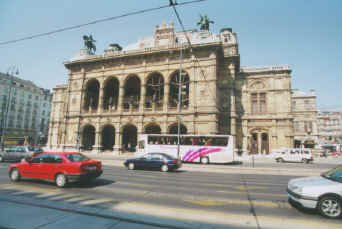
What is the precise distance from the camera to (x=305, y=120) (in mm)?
46594

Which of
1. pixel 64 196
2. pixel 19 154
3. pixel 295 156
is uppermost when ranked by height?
pixel 19 154

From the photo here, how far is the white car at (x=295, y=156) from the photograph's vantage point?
24844 millimetres

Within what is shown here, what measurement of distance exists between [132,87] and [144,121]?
1102 centimetres

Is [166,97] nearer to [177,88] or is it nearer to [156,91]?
[177,88]

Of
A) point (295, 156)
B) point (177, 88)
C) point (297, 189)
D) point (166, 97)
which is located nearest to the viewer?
point (297, 189)

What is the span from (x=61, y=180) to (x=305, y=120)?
175 ft

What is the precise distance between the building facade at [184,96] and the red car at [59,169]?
64.9 ft

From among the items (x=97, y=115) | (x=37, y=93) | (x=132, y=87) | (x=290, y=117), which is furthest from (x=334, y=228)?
(x=37, y=93)

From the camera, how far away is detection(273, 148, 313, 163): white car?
81.5 ft

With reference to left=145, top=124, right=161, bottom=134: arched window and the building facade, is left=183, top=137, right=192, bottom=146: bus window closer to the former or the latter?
the building facade

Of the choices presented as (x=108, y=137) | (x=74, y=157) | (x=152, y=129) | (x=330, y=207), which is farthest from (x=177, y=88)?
(x=330, y=207)

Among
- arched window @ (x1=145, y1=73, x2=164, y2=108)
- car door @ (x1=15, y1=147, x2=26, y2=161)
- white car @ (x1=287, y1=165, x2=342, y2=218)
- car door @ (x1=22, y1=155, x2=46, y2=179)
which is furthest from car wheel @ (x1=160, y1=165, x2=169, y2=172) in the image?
arched window @ (x1=145, y1=73, x2=164, y2=108)

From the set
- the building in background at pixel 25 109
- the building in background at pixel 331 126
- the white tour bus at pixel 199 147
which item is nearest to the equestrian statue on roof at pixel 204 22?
the white tour bus at pixel 199 147

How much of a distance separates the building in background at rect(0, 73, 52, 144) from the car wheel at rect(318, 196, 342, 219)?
6233cm
